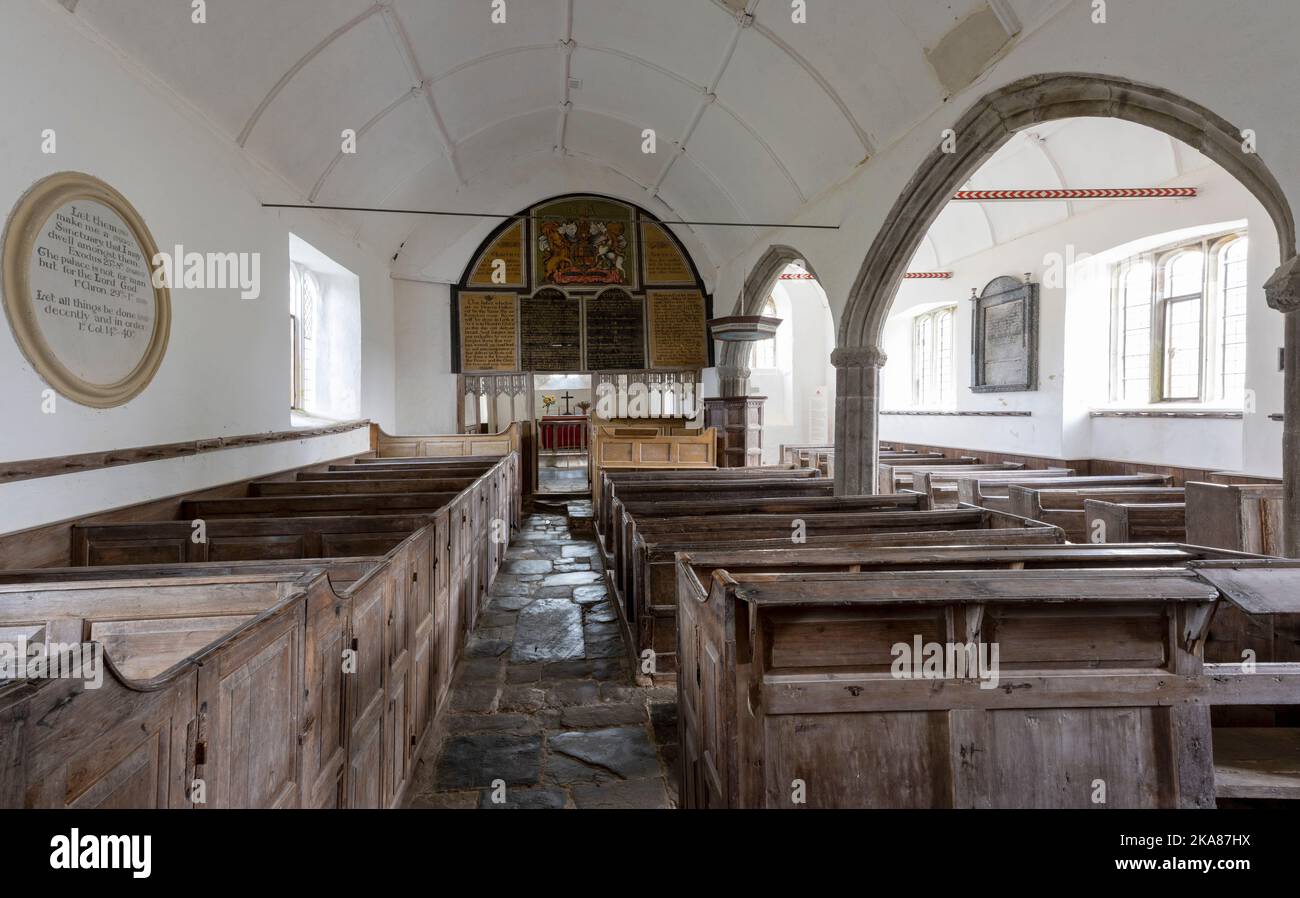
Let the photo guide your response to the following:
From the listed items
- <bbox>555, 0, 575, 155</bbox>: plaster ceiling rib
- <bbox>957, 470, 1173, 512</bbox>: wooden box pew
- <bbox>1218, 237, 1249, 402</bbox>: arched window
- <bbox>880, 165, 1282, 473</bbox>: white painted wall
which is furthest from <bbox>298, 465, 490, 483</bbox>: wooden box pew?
<bbox>1218, 237, 1249, 402</bbox>: arched window

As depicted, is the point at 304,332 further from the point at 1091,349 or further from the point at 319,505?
the point at 1091,349

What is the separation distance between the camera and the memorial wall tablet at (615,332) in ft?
38.2

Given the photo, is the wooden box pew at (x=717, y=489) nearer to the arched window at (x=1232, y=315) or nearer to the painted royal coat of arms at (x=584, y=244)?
the arched window at (x=1232, y=315)

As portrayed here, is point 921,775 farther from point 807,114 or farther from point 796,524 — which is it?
point 807,114

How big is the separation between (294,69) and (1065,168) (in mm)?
8129

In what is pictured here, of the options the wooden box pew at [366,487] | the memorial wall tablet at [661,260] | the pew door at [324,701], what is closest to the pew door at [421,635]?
the pew door at [324,701]

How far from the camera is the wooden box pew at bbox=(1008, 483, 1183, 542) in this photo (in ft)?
17.0

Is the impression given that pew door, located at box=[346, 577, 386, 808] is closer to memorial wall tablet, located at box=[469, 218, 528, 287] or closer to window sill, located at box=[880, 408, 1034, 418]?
window sill, located at box=[880, 408, 1034, 418]

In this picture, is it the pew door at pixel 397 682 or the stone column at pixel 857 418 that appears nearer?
the pew door at pixel 397 682

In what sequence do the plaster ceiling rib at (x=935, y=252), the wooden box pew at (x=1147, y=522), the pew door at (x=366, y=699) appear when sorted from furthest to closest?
the plaster ceiling rib at (x=935, y=252) < the wooden box pew at (x=1147, y=522) < the pew door at (x=366, y=699)

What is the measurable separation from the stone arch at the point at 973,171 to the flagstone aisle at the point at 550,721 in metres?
3.02

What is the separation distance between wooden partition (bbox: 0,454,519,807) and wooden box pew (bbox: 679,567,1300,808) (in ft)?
3.62

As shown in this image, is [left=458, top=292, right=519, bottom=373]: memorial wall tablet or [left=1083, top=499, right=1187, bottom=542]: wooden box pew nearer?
[left=1083, top=499, right=1187, bottom=542]: wooden box pew

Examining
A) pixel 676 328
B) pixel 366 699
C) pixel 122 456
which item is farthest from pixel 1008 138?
pixel 676 328
